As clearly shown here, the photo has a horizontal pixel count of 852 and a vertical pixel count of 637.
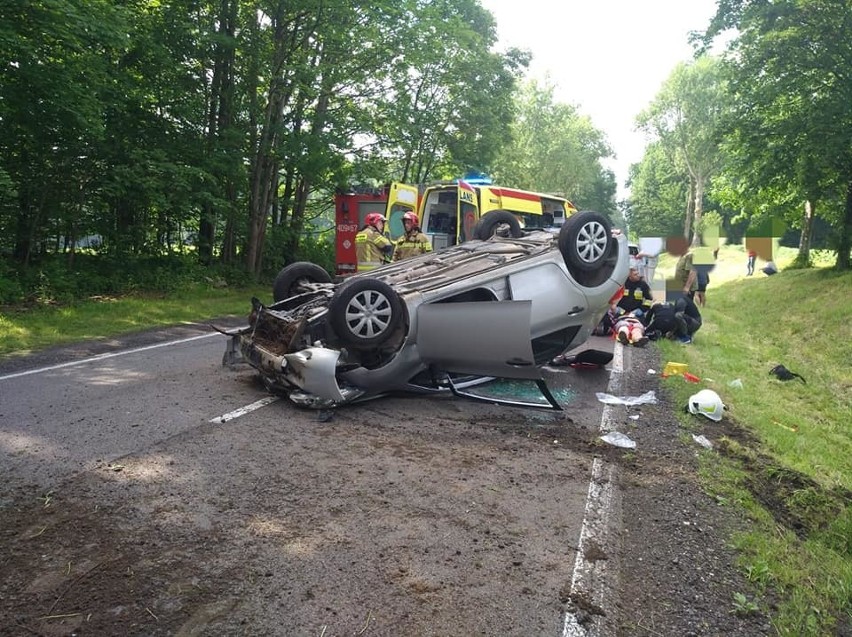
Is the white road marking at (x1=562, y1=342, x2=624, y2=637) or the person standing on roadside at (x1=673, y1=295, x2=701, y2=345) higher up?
the person standing on roadside at (x1=673, y1=295, x2=701, y2=345)

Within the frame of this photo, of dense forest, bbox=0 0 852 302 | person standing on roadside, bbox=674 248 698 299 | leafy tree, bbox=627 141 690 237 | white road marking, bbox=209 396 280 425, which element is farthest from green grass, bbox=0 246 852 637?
leafy tree, bbox=627 141 690 237

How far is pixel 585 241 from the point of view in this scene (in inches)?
222

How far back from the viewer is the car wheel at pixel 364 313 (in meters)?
4.75

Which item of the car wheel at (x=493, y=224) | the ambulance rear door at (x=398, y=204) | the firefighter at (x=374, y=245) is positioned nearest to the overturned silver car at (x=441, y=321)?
the car wheel at (x=493, y=224)

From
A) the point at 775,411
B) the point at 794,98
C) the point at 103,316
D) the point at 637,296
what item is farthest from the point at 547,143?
the point at 775,411

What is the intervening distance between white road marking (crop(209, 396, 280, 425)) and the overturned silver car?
125 mm

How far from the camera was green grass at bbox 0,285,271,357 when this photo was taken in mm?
7844

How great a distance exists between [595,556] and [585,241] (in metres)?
3.47

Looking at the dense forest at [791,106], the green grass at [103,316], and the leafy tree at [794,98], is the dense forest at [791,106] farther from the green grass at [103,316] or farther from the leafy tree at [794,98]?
the green grass at [103,316]

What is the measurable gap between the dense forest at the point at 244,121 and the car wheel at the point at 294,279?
19.7ft

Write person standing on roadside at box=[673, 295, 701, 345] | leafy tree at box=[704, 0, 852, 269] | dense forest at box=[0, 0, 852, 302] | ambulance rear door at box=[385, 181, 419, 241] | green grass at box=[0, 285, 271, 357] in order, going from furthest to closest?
leafy tree at box=[704, 0, 852, 269] < ambulance rear door at box=[385, 181, 419, 241] < dense forest at box=[0, 0, 852, 302] < person standing on roadside at box=[673, 295, 701, 345] < green grass at box=[0, 285, 271, 357]

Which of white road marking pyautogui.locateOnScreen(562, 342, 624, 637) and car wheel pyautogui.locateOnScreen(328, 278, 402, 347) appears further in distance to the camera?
car wheel pyautogui.locateOnScreen(328, 278, 402, 347)

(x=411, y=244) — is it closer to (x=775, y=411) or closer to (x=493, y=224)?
(x=493, y=224)

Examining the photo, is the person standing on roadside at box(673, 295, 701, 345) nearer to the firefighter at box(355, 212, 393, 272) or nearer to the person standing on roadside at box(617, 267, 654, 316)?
the person standing on roadside at box(617, 267, 654, 316)
